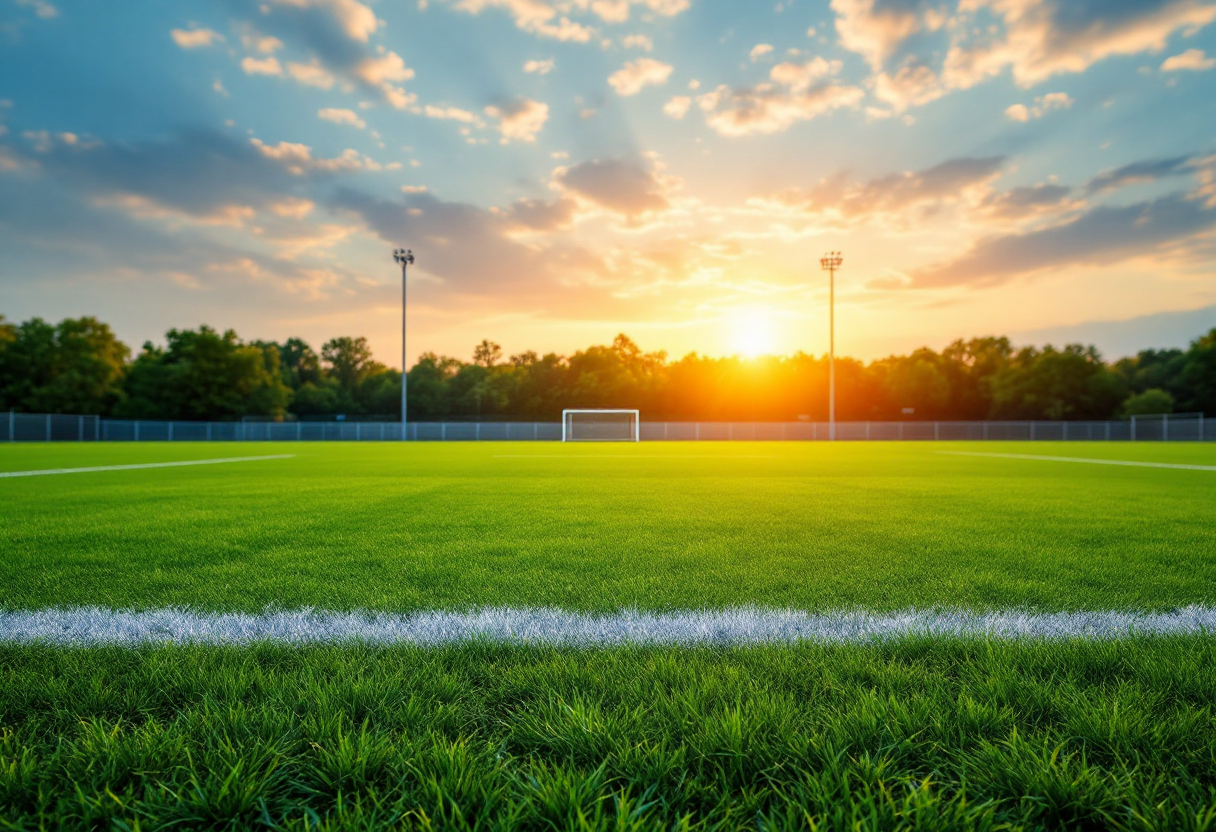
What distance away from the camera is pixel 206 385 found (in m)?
55.8

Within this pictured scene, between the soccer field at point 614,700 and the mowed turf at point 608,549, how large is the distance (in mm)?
37

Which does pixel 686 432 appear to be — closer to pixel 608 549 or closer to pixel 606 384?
pixel 606 384

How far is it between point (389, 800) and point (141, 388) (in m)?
71.1

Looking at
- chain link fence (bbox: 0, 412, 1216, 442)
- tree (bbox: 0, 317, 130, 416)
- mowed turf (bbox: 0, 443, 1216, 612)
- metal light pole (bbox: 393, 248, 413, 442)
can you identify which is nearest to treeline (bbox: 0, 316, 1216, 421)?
tree (bbox: 0, 317, 130, 416)

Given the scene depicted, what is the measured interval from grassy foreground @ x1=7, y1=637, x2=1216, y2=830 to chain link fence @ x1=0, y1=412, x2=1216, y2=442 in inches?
1765

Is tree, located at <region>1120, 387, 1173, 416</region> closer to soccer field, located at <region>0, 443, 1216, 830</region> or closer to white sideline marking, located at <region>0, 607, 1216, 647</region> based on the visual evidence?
soccer field, located at <region>0, 443, 1216, 830</region>

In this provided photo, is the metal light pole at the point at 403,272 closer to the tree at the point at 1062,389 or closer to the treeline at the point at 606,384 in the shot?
the treeline at the point at 606,384

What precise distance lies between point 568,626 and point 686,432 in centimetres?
4693

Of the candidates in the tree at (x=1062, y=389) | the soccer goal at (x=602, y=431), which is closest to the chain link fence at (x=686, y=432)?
the soccer goal at (x=602, y=431)

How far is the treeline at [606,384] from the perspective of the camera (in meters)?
55.7

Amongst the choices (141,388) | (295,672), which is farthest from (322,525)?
(141,388)

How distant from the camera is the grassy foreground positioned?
121 centimetres

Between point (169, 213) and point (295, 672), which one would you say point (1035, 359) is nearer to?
point (295, 672)

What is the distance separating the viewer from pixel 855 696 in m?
1.74
